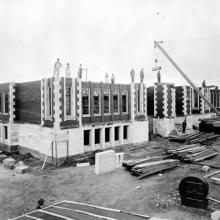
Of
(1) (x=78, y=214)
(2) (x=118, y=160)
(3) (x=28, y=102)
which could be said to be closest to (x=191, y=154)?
(2) (x=118, y=160)

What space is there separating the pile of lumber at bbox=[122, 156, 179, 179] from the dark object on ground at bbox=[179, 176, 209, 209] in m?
4.24

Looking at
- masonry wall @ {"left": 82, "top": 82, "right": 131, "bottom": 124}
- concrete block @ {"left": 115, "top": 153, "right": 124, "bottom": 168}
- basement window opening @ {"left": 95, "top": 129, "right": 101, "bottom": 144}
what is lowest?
concrete block @ {"left": 115, "top": 153, "right": 124, "bottom": 168}

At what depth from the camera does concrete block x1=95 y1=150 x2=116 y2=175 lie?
17.1 meters

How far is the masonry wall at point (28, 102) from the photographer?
23394 millimetres

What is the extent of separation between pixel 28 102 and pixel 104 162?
11.4 meters

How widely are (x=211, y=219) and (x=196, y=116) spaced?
2794cm

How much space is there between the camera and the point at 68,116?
21.4 m

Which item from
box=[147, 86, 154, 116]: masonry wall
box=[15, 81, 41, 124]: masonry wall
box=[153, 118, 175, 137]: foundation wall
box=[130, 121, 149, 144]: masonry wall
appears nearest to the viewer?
box=[15, 81, 41, 124]: masonry wall

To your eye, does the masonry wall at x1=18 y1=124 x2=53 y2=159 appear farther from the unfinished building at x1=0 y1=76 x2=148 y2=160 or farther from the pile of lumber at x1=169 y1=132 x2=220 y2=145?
the pile of lumber at x1=169 y1=132 x2=220 y2=145

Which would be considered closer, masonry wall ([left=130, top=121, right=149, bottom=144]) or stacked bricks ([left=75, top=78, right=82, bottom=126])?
stacked bricks ([left=75, top=78, right=82, bottom=126])

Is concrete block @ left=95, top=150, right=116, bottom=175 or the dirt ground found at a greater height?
concrete block @ left=95, top=150, right=116, bottom=175

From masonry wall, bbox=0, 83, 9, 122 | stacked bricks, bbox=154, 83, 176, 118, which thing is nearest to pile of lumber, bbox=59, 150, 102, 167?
masonry wall, bbox=0, 83, 9, 122

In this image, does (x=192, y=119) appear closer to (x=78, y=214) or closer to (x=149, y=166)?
(x=149, y=166)

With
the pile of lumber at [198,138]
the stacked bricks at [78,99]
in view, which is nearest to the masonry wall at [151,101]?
the pile of lumber at [198,138]
